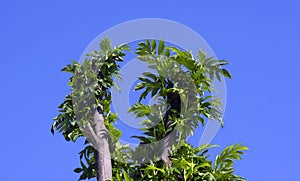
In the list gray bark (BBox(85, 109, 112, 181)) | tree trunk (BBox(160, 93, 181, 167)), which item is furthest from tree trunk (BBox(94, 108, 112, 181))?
tree trunk (BBox(160, 93, 181, 167))

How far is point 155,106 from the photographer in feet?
35.4

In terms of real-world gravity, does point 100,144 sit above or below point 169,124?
below

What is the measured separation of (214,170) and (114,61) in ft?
8.23

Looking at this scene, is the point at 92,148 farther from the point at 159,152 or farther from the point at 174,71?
the point at 174,71

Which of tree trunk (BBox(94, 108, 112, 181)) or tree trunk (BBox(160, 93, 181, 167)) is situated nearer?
tree trunk (BBox(94, 108, 112, 181))

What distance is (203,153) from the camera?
10.6 metres

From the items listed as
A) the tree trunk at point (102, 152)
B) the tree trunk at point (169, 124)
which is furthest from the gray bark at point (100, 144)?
the tree trunk at point (169, 124)

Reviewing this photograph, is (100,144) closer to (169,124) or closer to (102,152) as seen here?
(102,152)

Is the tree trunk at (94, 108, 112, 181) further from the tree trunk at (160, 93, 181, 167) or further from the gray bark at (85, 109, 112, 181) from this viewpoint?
A: the tree trunk at (160, 93, 181, 167)

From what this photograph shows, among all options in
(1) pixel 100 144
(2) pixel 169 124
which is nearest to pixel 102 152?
(1) pixel 100 144

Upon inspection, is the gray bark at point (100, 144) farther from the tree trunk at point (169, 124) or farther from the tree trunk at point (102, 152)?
the tree trunk at point (169, 124)

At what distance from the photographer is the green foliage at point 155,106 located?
1055 cm

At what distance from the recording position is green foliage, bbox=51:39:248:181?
34.6 ft

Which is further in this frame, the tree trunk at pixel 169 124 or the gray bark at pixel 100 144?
the tree trunk at pixel 169 124
